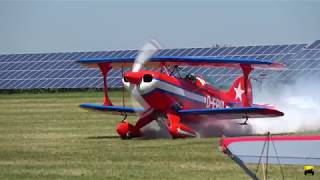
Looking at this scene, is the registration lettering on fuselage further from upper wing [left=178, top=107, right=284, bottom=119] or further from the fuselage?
upper wing [left=178, top=107, right=284, bottom=119]

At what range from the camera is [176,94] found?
62.5 ft

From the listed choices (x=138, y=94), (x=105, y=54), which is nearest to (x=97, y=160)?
(x=138, y=94)

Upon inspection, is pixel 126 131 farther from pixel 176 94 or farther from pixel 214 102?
pixel 214 102

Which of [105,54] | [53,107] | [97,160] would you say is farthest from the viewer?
[105,54]

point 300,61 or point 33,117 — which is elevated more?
point 300,61

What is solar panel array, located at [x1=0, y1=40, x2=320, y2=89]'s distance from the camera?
4019cm

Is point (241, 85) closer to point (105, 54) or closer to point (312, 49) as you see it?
point (312, 49)

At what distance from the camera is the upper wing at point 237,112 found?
1814 cm

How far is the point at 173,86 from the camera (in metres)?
18.9

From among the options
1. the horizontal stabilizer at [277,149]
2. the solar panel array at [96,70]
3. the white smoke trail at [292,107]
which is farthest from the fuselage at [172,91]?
the solar panel array at [96,70]

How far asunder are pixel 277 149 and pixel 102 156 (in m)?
6.84

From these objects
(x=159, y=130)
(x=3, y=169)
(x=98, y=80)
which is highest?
(x=98, y=80)

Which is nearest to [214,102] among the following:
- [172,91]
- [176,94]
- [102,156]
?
[176,94]

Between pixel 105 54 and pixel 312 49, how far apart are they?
15668mm
